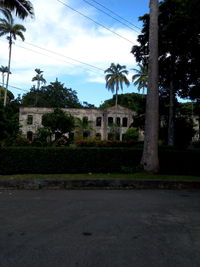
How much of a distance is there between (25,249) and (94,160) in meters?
7.89

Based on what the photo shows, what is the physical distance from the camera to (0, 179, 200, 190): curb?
29.2 feet

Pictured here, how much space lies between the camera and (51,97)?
62.0 m

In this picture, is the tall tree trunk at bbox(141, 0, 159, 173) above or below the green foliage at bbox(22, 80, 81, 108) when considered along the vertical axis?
below

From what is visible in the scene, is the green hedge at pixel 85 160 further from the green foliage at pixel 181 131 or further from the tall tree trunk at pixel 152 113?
the green foliage at pixel 181 131

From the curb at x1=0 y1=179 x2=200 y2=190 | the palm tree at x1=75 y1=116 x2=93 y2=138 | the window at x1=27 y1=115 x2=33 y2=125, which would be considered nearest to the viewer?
the curb at x1=0 y1=179 x2=200 y2=190

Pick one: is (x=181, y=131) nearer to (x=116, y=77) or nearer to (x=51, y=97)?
(x=116, y=77)

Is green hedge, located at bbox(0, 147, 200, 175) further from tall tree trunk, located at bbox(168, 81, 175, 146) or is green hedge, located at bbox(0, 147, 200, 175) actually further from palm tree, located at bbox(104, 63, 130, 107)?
palm tree, located at bbox(104, 63, 130, 107)

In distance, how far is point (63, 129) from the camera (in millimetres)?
23844

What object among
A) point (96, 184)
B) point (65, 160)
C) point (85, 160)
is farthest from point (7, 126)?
point (96, 184)

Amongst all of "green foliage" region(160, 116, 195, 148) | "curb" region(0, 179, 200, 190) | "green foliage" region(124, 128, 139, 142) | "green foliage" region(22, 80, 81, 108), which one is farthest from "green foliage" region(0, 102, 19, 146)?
"green foliage" region(22, 80, 81, 108)

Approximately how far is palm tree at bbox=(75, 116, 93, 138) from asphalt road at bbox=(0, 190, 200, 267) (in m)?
32.9

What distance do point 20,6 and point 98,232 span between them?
15315 mm

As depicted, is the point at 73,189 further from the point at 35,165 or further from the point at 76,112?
the point at 76,112

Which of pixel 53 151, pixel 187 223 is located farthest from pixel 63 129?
pixel 187 223
